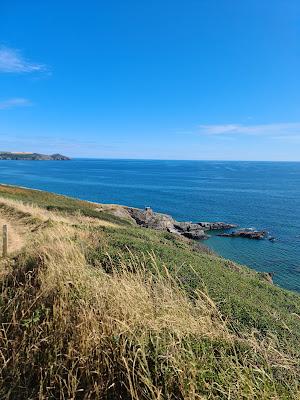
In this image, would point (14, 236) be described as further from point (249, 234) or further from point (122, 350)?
point (249, 234)

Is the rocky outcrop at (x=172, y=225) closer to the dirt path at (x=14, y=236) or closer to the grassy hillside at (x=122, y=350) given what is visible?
the dirt path at (x=14, y=236)

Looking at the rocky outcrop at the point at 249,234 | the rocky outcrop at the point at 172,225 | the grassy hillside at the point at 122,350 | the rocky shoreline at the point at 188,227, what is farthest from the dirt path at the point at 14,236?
the rocky outcrop at the point at 249,234

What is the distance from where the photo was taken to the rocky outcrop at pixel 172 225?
51.6 meters

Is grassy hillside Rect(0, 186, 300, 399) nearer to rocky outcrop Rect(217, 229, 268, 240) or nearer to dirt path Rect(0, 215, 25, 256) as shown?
dirt path Rect(0, 215, 25, 256)

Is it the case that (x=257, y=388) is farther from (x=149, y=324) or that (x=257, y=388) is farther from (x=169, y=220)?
(x=169, y=220)

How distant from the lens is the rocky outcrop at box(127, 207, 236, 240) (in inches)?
2031

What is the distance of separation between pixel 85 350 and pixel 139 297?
41.8 inches

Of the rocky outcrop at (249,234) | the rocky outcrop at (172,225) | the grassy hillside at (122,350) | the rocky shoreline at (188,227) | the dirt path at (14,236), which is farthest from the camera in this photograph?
the rocky outcrop at (172,225)

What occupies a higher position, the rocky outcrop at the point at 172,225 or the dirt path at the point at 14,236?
the dirt path at the point at 14,236

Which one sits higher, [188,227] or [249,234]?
[249,234]

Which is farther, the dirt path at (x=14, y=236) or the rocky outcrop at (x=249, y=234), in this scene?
the rocky outcrop at (x=249, y=234)

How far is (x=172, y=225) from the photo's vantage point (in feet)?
180

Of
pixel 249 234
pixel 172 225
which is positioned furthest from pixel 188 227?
pixel 249 234

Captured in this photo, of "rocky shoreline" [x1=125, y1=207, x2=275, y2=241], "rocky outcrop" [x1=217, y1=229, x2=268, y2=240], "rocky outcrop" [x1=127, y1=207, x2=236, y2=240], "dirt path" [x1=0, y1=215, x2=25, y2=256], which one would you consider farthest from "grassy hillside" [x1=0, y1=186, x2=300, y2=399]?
"rocky outcrop" [x1=217, y1=229, x2=268, y2=240]
